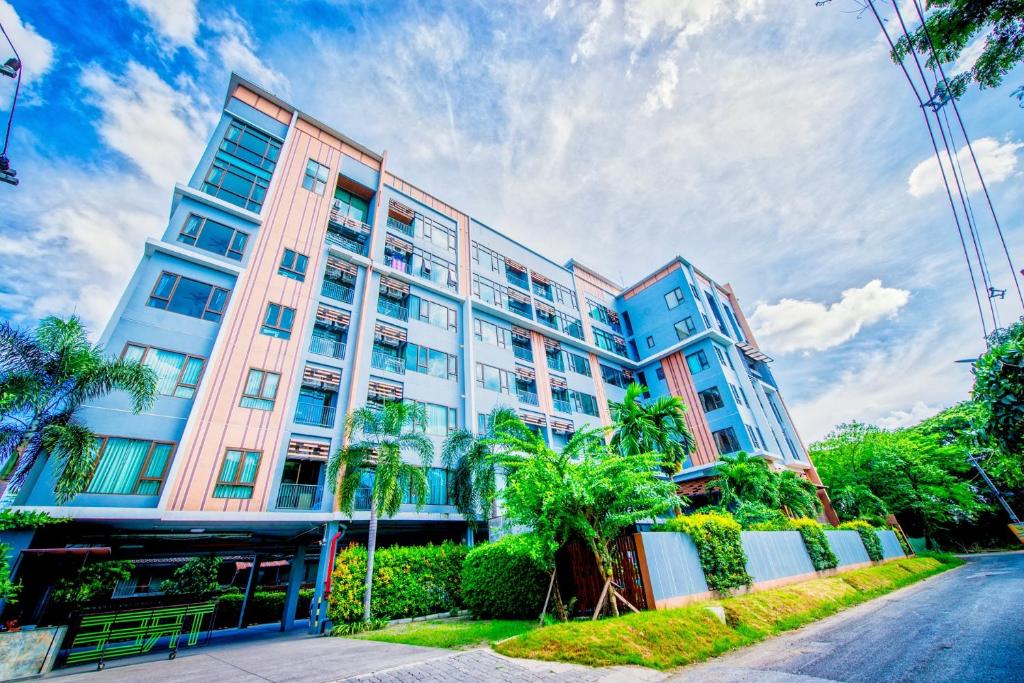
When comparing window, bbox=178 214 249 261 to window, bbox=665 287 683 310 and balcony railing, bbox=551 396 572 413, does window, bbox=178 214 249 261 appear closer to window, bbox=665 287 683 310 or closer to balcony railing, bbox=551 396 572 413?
balcony railing, bbox=551 396 572 413

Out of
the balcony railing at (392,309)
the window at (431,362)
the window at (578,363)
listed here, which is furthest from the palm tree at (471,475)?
the window at (578,363)

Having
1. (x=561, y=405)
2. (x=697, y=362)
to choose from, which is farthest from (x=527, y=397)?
(x=697, y=362)

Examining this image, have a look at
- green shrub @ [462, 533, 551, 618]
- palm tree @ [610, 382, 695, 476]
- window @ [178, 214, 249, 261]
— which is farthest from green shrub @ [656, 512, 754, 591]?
window @ [178, 214, 249, 261]

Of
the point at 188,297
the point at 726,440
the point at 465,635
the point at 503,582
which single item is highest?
the point at 188,297

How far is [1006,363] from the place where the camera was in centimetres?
536

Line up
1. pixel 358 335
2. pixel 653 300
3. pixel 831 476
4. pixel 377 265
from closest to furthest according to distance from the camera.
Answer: pixel 358 335, pixel 377 265, pixel 831 476, pixel 653 300

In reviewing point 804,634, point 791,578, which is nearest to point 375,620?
point 804,634

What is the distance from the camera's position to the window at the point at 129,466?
13289 millimetres

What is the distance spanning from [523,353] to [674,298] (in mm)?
16391

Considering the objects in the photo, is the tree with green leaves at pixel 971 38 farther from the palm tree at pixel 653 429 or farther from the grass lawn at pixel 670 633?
the palm tree at pixel 653 429

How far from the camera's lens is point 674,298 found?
36.5 metres

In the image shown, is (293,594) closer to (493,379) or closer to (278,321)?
(278,321)

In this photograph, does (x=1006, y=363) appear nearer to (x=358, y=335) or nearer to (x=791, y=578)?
(x=791, y=578)

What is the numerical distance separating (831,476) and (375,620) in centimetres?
3963
